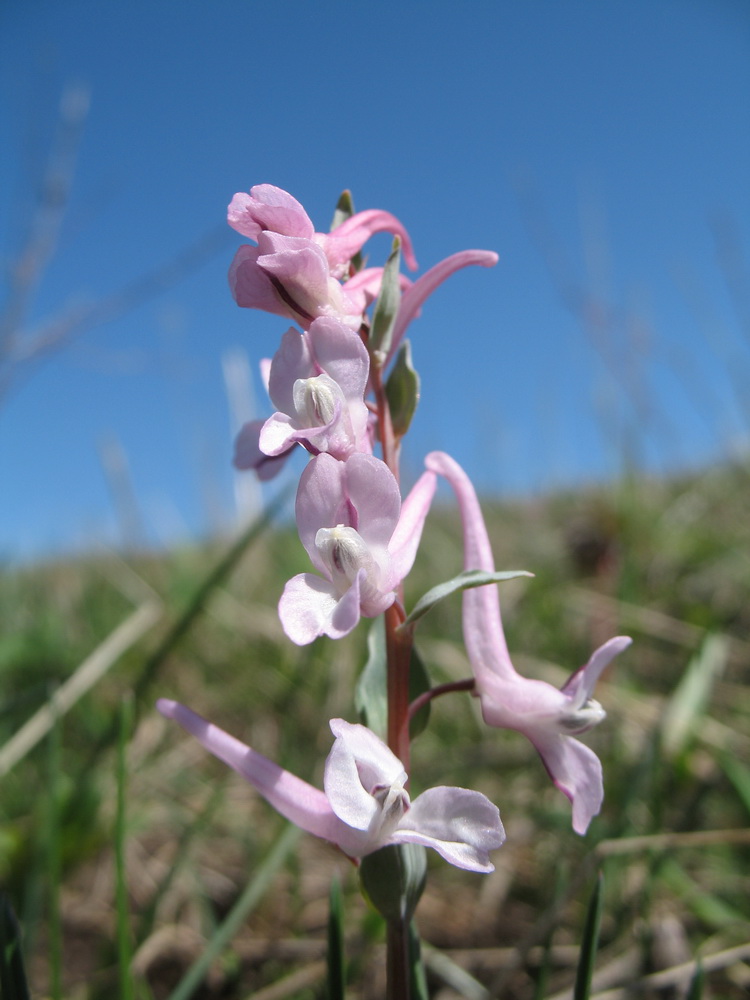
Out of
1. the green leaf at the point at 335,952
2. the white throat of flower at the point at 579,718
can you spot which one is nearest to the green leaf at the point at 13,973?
the green leaf at the point at 335,952

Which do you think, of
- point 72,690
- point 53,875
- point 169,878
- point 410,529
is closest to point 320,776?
point 169,878

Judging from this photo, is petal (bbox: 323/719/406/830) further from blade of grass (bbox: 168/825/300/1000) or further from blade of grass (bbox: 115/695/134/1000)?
blade of grass (bbox: 168/825/300/1000)

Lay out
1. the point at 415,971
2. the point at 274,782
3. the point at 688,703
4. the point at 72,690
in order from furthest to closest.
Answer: the point at 72,690 → the point at 688,703 → the point at 415,971 → the point at 274,782

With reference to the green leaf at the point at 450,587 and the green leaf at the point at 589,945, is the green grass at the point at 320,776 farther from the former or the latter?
the green leaf at the point at 450,587

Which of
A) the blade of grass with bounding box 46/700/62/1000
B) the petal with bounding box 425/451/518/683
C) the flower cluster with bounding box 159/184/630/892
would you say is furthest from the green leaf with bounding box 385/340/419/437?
the blade of grass with bounding box 46/700/62/1000

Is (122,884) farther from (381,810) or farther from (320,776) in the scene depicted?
(320,776)

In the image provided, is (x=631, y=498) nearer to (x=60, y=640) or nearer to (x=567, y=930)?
(x=567, y=930)
